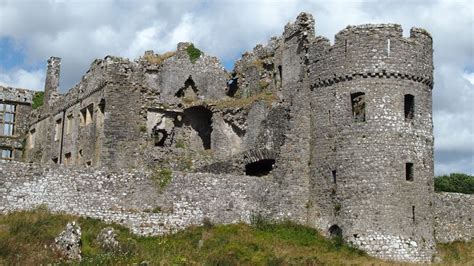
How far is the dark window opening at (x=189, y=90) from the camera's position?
42294 mm

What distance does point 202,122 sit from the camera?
139 ft

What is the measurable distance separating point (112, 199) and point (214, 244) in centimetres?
457

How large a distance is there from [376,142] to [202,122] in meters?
14.6

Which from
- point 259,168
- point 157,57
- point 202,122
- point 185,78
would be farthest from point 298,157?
point 157,57

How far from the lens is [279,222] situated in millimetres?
31562

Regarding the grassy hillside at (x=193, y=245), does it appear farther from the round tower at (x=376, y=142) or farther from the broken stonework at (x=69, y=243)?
the round tower at (x=376, y=142)

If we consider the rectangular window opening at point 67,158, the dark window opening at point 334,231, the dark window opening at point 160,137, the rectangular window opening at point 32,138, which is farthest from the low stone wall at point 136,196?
the rectangular window opening at point 32,138

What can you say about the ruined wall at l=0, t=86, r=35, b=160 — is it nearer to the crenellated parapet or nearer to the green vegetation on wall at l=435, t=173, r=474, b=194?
the crenellated parapet

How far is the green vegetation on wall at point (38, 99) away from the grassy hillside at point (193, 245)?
26.3 metres

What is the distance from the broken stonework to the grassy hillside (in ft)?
1.02

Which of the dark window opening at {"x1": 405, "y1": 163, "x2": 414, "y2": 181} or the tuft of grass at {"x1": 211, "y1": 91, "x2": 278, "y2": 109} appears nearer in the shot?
the dark window opening at {"x1": 405, "y1": 163, "x2": 414, "y2": 181}

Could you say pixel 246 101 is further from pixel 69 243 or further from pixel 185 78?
pixel 69 243

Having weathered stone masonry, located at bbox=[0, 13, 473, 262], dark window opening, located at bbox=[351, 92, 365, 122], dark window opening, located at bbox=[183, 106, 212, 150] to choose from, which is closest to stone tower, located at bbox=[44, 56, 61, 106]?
weathered stone masonry, located at bbox=[0, 13, 473, 262]

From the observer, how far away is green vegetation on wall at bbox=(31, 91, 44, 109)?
5194 centimetres
